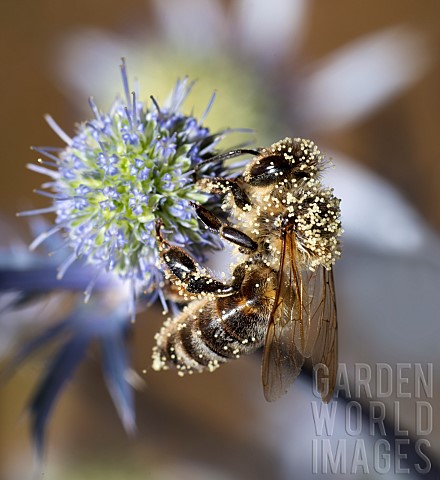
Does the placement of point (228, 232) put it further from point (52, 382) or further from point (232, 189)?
point (52, 382)

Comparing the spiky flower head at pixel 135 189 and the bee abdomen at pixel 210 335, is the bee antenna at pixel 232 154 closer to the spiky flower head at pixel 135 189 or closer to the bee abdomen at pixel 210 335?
the spiky flower head at pixel 135 189

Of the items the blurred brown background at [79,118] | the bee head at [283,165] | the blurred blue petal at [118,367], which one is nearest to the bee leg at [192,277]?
the bee head at [283,165]

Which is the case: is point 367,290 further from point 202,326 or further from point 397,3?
point 202,326

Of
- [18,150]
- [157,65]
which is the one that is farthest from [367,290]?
[18,150]

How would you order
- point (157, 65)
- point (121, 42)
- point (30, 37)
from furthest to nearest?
point (30, 37)
point (121, 42)
point (157, 65)

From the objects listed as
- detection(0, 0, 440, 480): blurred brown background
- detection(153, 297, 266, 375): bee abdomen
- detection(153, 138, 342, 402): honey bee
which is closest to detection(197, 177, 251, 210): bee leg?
detection(153, 138, 342, 402): honey bee

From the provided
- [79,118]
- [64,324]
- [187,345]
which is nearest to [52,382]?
[64,324]
